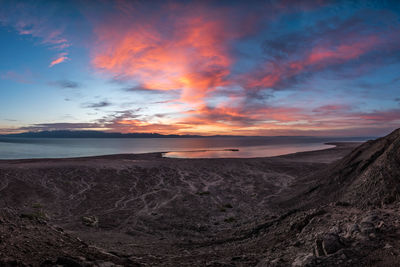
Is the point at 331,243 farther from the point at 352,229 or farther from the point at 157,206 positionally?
the point at 157,206

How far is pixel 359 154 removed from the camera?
20.5m

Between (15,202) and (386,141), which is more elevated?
(386,141)

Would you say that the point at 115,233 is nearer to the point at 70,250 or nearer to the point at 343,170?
the point at 70,250

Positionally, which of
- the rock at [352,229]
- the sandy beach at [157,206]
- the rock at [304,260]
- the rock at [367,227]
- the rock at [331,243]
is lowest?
the sandy beach at [157,206]

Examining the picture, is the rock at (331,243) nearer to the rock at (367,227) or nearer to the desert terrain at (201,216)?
the desert terrain at (201,216)

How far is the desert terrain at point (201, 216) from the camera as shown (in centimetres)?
697

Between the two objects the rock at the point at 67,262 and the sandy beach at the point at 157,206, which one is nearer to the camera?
the rock at the point at 67,262

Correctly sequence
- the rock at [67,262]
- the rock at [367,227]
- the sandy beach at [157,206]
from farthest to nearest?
1. the sandy beach at [157,206]
2. the rock at [367,227]
3. the rock at [67,262]

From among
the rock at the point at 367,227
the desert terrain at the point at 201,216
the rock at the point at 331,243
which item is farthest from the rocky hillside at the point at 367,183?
the rock at the point at 331,243

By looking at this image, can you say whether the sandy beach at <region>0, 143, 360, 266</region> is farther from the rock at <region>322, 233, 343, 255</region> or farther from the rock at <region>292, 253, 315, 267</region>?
the rock at <region>322, 233, 343, 255</region>

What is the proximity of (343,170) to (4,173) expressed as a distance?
40.6 meters

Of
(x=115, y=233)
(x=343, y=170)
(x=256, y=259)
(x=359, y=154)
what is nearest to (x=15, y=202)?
(x=115, y=233)

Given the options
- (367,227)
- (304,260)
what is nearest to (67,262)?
(304,260)

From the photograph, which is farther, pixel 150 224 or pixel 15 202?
pixel 15 202
